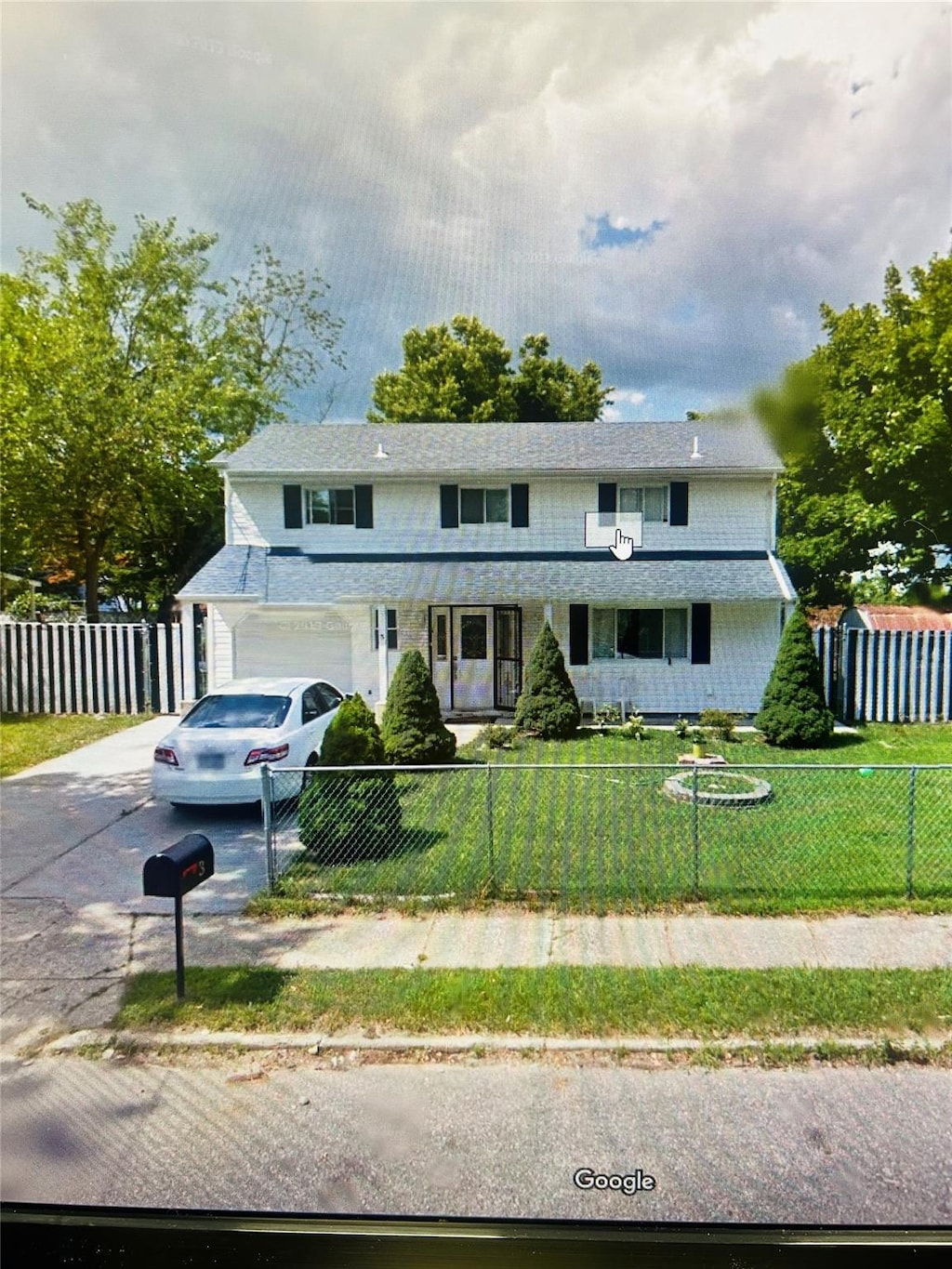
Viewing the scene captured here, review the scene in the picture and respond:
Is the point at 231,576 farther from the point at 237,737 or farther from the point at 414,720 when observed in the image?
the point at 414,720

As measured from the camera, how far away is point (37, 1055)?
180 cm

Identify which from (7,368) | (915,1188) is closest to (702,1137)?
(915,1188)

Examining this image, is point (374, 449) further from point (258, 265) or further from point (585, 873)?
point (585, 873)

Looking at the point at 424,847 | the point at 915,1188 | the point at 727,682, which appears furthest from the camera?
the point at 424,847

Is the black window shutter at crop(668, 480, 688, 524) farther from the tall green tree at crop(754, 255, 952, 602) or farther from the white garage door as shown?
the white garage door

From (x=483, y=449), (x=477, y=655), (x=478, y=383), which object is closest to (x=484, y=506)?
(x=483, y=449)

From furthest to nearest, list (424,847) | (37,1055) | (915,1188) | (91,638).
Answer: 1. (424,847)
2. (91,638)
3. (37,1055)
4. (915,1188)

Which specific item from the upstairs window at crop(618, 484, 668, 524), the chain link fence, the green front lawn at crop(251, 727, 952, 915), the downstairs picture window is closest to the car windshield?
the chain link fence

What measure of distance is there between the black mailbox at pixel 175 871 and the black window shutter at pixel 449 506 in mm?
1315

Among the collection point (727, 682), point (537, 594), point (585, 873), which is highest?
point (537, 594)

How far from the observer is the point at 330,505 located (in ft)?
6.65

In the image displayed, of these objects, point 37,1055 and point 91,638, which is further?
point 91,638

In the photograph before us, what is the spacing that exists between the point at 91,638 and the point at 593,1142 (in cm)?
226

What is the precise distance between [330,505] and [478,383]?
63 cm
